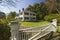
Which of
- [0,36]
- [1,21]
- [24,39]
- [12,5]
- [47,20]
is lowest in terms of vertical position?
[47,20]

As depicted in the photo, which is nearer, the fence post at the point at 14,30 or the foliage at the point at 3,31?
the foliage at the point at 3,31

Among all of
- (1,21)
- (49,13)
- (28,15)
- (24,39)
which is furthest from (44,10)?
(1,21)

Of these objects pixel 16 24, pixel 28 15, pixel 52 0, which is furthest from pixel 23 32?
pixel 28 15

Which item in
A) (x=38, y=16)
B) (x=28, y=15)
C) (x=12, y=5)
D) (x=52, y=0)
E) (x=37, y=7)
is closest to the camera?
(x=12, y=5)

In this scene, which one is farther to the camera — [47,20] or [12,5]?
[47,20]

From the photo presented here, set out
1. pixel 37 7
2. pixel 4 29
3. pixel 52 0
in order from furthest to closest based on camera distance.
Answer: pixel 37 7
pixel 52 0
pixel 4 29

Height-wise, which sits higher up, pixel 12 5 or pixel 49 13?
pixel 12 5

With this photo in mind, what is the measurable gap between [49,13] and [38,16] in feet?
7.53

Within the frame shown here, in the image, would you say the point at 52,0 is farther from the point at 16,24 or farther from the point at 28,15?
the point at 16,24

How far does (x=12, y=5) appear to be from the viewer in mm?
3643

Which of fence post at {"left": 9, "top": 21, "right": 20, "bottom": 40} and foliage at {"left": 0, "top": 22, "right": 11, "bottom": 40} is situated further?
fence post at {"left": 9, "top": 21, "right": 20, "bottom": 40}

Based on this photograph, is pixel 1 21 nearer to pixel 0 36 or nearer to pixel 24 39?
pixel 0 36

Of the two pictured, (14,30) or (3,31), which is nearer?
(3,31)

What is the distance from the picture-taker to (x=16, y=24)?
3707mm
